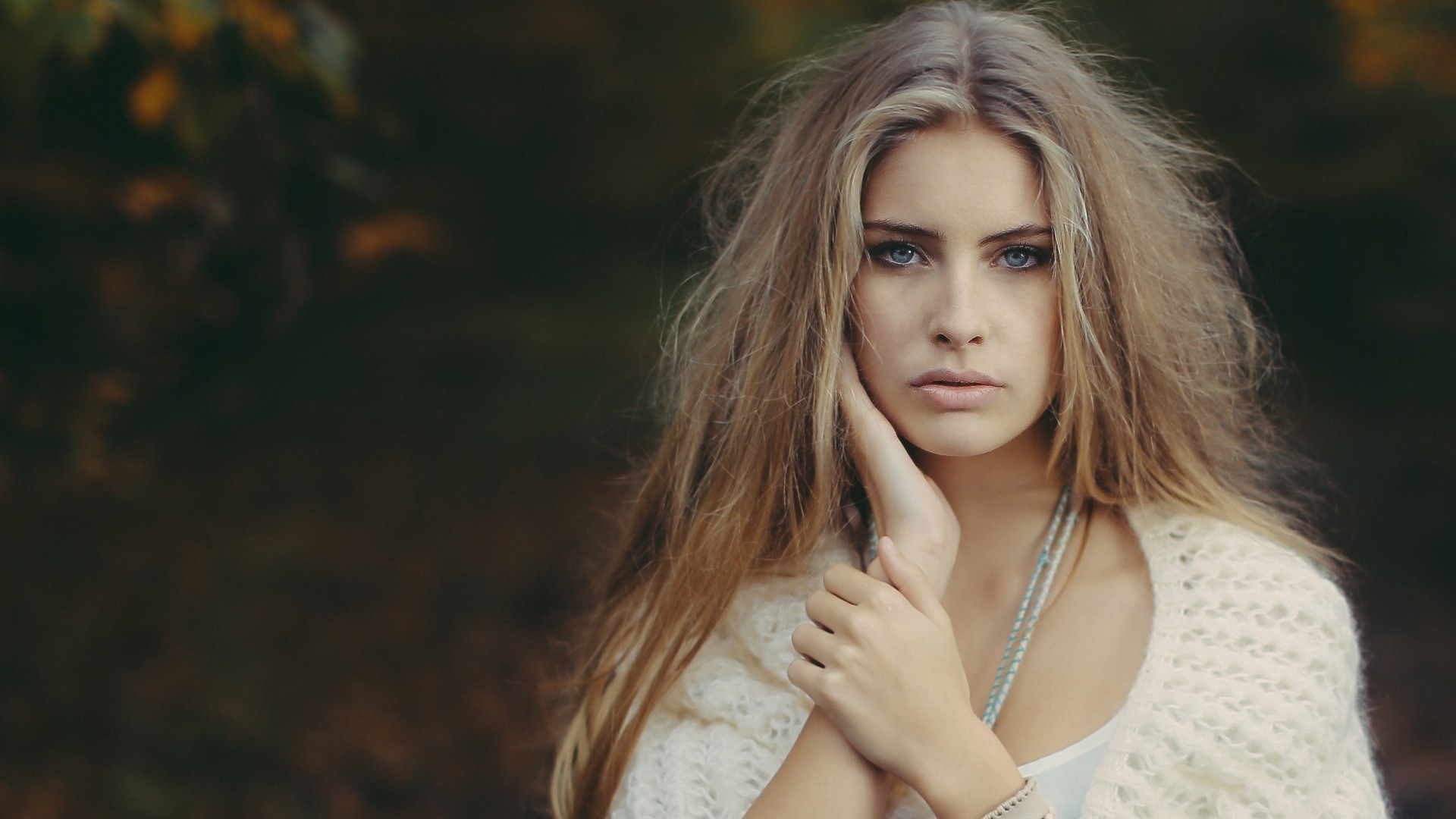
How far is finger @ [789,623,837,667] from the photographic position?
1458 mm

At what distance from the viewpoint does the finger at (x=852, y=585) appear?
147cm

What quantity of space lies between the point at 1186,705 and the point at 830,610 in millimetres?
448

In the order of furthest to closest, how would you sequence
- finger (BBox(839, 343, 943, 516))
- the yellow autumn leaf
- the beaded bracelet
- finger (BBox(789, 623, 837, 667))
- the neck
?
the yellow autumn leaf → the neck → finger (BBox(839, 343, 943, 516)) → finger (BBox(789, 623, 837, 667)) → the beaded bracelet

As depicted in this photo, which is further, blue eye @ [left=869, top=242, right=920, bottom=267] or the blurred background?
the blurred background

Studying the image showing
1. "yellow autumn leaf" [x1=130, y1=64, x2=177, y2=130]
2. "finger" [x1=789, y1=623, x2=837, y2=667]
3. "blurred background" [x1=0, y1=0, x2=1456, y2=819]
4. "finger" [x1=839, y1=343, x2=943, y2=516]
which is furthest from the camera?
"blurred background" [x1=0, y1=0, x2=1456, y2=819]

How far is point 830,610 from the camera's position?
1487 millimetres

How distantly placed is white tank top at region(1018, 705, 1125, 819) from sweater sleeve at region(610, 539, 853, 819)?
34 centimetres

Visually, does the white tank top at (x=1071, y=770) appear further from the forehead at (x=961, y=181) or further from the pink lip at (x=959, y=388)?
the forehead at (x=961, y=181)

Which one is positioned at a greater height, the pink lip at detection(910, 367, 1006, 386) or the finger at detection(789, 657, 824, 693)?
the pink lip at detection(910, 367, 1006, 386)

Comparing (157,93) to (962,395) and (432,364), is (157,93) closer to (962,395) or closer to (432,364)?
(962,395)

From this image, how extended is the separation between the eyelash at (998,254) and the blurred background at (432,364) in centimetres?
127

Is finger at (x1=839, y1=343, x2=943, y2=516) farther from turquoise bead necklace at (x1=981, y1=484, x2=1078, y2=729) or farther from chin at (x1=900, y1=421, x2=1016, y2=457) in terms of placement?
turquoise bead necklace at (x1=981, y1=484, x2=1078, y2=729)

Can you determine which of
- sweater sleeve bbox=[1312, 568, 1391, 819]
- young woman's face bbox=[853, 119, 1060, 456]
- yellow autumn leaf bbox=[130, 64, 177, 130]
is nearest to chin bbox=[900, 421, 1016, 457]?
young woman's face bbox=[853, 119, 1060, 456]

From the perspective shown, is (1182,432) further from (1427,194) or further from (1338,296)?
(1338,296)
